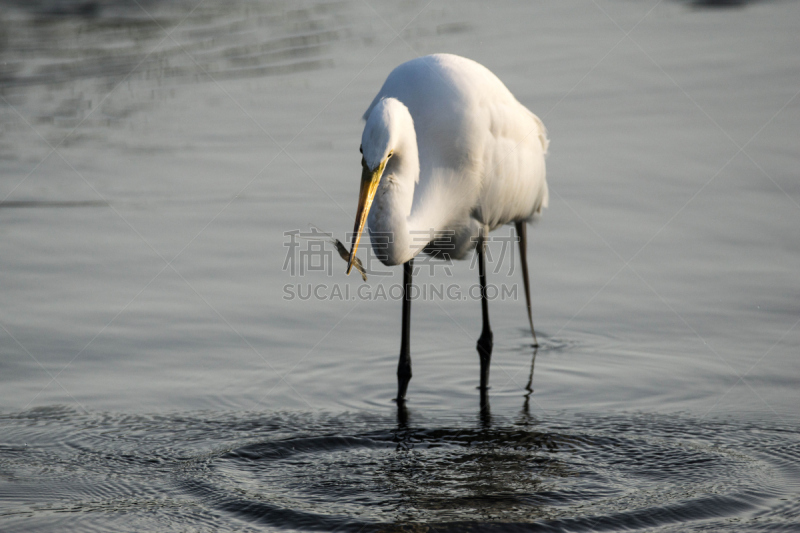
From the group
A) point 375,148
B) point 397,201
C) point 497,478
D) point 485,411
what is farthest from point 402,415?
point 375,148

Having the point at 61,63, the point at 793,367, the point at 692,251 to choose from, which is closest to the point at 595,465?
the point at 793,367

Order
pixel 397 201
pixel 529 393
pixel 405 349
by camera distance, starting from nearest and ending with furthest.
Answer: pixel 397 201, pixel 529 393, pixel 405 349

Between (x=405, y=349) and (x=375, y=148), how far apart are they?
1.47 m

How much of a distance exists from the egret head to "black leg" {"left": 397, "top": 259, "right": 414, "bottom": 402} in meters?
0.97

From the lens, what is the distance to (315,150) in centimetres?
930

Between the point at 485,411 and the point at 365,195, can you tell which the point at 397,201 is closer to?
the point at 365,195

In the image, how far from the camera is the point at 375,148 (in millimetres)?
4762

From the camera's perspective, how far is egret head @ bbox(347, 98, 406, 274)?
4754 millimetres

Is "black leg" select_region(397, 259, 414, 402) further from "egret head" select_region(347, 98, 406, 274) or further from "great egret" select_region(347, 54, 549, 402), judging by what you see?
"egret head" select_region(347, 98, 406, 274)

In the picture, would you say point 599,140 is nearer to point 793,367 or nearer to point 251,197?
point 251,197

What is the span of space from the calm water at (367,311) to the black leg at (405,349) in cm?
8

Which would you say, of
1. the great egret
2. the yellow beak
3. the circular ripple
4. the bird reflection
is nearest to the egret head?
the yellow beak

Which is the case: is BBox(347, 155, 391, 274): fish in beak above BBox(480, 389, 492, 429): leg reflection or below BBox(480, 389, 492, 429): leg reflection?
above

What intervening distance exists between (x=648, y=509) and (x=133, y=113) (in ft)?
27.4
